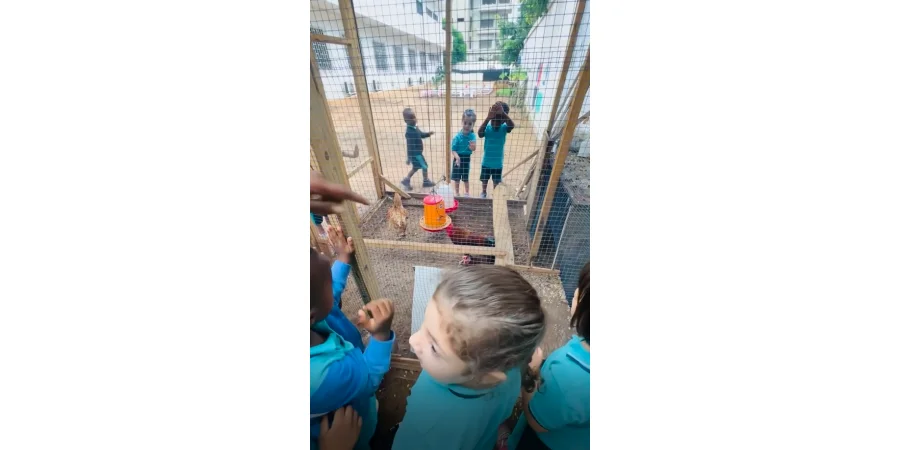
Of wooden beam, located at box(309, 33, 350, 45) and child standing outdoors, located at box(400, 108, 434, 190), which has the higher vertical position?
wooden beam, located at box(309, 33, 350, 45)

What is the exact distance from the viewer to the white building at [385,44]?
52cm

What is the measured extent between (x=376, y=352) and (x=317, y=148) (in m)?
0.40

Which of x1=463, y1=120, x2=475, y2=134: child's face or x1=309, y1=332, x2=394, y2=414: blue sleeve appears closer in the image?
x1=309, y1=332, x2=394, y2=414: blue sleeve

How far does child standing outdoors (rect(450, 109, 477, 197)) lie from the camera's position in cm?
63

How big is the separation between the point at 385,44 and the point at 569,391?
85 cm

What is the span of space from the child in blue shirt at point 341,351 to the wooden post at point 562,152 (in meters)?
0.36

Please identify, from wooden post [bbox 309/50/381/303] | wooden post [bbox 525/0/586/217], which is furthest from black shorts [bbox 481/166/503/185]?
wooden post [bbox 309/50/381/303]

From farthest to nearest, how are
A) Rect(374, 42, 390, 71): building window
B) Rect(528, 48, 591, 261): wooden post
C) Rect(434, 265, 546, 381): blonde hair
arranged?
Rect(374, 42, 390, 71): building window, Rect(528, 48, 591, 261): wooden post, Rect(434, 265, 546, 381): blonde hair

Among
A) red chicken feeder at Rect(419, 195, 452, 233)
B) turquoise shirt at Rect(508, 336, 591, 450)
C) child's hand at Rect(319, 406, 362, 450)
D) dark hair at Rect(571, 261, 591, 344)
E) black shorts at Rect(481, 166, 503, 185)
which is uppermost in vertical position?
black shorts at Rect(481, 166, 503, 185)

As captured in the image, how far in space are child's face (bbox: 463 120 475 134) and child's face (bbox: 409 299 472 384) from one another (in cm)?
40

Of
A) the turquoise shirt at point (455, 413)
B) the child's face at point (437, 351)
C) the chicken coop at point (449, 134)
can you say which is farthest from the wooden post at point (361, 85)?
the turquoise shirt at point (455, 413)

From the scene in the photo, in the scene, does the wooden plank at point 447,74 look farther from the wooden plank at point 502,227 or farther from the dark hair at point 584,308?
the dark hair at point 584,308

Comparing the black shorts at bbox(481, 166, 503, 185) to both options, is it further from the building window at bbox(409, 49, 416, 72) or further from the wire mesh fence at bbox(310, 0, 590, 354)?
the building window at bbox(409, 49, 416, 72)

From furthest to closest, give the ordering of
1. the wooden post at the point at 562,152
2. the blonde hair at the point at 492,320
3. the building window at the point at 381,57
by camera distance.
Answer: the building window at the point at 381,57
the wooden post at the point at 562,152
the blonde hair at the point at 492,320
